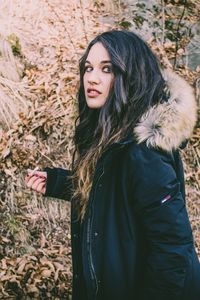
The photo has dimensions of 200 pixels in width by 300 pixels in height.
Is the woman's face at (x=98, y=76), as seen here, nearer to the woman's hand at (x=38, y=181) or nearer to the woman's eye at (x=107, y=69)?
the woman's eye at (x=107, y=69)

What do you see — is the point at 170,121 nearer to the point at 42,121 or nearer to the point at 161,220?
the point at 161,220

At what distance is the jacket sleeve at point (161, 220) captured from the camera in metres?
1.74

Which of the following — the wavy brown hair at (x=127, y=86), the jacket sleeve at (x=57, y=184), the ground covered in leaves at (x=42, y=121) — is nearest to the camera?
the wavy brown hair at (x=127, y=86)

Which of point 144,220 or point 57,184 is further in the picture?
point 57,184

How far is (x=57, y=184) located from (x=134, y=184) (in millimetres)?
772

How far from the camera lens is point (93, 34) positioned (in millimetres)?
5988

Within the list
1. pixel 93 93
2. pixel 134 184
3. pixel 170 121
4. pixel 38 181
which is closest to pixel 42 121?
pixel 38 181

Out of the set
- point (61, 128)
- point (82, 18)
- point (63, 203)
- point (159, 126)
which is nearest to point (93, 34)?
point (82, 18)

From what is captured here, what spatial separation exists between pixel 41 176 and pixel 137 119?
0.77 metres

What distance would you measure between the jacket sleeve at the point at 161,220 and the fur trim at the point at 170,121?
0.06 meters

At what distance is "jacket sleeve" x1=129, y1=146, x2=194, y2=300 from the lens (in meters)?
1.74

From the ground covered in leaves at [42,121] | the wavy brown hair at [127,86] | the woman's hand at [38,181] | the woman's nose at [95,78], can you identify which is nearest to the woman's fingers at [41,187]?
the woman's hand at [38,181]

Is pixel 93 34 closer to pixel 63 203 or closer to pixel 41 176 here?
pixel 63 203

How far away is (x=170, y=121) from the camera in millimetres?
1912
